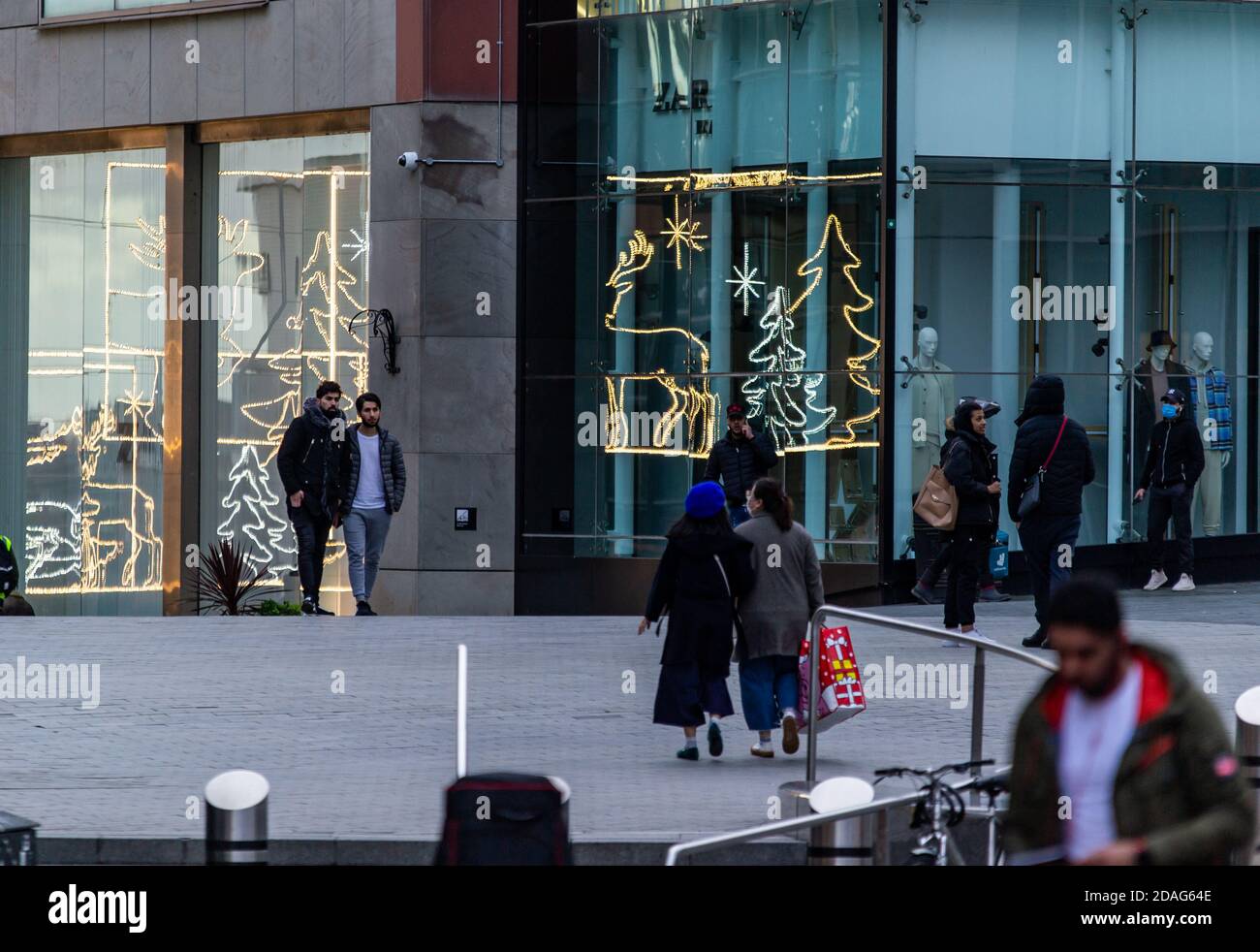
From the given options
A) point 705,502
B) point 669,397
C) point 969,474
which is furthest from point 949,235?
point 705,502

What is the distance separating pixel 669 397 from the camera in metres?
21.7

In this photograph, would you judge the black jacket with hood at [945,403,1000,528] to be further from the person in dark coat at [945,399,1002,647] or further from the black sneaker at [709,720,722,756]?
the black sneaker at [709,720,722,756]

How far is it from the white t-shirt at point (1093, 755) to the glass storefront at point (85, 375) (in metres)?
21.7

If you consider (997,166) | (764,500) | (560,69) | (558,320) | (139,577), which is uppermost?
(560,69)

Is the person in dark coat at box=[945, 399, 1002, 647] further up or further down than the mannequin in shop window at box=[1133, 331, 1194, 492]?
further down

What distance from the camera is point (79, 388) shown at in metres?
25.7

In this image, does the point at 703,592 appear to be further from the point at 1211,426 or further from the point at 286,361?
the point at 286,361

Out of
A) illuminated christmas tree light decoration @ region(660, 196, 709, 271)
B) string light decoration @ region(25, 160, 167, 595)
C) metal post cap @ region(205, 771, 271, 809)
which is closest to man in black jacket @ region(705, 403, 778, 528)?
illuminated christmas tree light decoration @ region(660, 196, 709, 271)

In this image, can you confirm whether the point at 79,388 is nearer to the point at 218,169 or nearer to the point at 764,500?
Result: the point at 218,169

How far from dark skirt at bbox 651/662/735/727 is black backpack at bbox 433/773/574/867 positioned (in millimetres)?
4520

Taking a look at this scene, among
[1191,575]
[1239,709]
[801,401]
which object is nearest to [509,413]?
[801,401]

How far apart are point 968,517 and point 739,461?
3996 mm

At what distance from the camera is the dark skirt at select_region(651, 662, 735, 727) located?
10.3 meters
